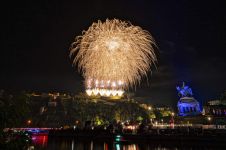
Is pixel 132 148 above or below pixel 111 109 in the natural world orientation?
below

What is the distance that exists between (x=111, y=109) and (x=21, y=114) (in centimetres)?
12925

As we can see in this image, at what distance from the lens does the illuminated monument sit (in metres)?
79.1

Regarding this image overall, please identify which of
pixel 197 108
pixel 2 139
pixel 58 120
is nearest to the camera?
pixel 2 139

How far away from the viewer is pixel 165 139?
4169 centimetres

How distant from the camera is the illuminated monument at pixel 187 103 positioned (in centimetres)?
7906

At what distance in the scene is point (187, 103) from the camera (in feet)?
262

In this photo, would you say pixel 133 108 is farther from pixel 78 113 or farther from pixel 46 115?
pixel 46 115

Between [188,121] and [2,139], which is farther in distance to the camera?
[188,121]

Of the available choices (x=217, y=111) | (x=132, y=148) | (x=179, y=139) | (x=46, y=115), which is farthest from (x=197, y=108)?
(x=46, y=115)

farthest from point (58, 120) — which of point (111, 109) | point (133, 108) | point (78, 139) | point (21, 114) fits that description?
point (21, 114)

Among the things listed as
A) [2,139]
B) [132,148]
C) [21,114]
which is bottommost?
[132,148]

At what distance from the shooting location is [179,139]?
135 feet

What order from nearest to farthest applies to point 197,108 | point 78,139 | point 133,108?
point 78,139 → point 197,108 → point 133,108

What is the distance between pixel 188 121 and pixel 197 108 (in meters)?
14.4
